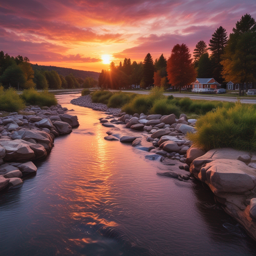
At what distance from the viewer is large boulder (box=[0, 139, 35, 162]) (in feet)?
23.9

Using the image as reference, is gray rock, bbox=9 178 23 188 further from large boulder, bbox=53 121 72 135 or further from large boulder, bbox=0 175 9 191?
large boulder, bbox=53 121 72 135

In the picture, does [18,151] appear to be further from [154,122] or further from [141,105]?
[141,105]

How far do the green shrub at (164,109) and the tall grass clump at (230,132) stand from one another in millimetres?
8631

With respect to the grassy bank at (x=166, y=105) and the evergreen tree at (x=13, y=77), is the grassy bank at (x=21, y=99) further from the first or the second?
the evergreen tree at (x=13, y=77)

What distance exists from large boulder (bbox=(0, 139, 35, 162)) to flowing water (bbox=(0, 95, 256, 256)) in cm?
67

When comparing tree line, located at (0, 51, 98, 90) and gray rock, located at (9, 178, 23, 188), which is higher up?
tree line, located at (0, 51, 98, 90)

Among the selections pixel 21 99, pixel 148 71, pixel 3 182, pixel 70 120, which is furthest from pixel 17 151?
pixel 148 71

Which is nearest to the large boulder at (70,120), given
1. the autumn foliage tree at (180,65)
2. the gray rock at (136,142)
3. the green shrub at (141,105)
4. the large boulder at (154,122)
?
the large boulder at (154,122)

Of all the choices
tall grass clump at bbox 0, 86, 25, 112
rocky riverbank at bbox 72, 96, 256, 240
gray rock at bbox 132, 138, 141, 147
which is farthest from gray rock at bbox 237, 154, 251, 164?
tall grass clump at bbox 0, 86, 25, 112

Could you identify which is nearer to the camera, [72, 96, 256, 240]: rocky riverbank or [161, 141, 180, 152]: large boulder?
[72, 96, 256, 240]: rocky riverbank

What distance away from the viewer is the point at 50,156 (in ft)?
30.1

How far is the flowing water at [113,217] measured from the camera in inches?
158

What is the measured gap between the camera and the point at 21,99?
18.8 m

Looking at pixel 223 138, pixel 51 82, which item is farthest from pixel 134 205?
pixel 51 82
